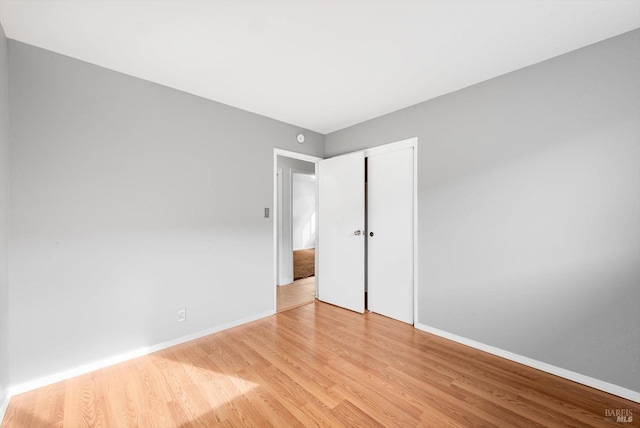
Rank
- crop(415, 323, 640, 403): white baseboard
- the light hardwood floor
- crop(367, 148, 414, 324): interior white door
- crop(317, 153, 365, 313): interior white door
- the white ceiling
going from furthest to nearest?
the light hardwood floor
crop(317, 153, 365, 313): interior white door
crop(367, 148, 414, 324): interior white door
crop(415, 323, 640, 403): white baseboard
the white ceiling

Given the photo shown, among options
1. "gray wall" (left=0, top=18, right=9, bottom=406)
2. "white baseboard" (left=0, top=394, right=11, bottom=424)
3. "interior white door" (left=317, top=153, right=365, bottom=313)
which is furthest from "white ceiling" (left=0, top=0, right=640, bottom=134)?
"white baseboard" (left=0, top=394, right=11, bottom=424)

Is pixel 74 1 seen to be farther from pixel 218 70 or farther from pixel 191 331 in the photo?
pixel 191 331

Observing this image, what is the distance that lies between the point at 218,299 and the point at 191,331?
1.23 ft

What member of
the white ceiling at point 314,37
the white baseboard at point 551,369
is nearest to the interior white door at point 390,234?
the white baseboard at point 551,369

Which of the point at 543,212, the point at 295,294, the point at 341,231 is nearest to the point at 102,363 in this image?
the point at 295,294

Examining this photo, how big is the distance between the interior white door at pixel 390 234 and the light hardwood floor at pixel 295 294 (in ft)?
3.33

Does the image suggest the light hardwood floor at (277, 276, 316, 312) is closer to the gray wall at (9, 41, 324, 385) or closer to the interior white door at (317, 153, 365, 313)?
the interior white door at (317, 153, 365, 313)

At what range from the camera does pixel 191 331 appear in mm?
2555

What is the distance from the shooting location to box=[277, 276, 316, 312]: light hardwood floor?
355 centimetres

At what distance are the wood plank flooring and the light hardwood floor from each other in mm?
1074

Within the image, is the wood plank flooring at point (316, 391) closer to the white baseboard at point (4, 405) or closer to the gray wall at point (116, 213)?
the white baseboard at point (4, 405)

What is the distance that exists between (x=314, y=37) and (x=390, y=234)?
216 centimetres

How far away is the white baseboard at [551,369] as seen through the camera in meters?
1.71

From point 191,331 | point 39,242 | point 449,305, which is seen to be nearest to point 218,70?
point 39,242
